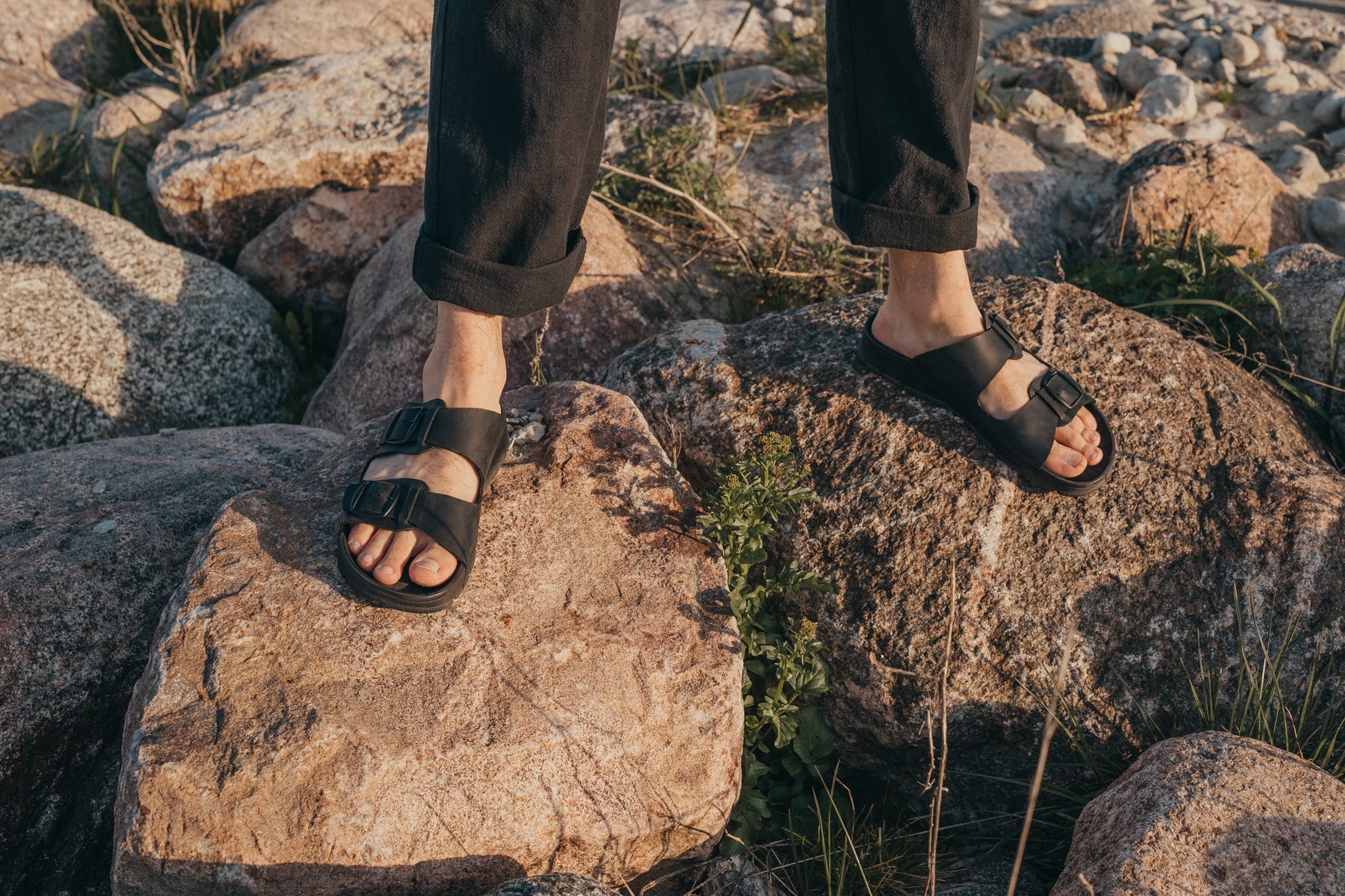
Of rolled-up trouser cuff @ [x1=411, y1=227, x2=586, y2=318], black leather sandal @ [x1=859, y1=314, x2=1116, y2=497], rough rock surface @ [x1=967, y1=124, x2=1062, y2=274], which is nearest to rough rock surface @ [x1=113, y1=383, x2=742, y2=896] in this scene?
rolled-up trouser cuff @ [x1=411, y1=227, x2=586, y2=318]

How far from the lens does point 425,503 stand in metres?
2.11

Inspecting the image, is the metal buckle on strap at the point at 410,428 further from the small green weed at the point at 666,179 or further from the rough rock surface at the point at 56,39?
the rough rock surface at the point at 56,39

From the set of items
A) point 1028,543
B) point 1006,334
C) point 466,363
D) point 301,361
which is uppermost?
point 466,363

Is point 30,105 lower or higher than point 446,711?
lower

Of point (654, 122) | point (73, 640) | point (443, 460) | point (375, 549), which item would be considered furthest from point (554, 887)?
point (654, 122)

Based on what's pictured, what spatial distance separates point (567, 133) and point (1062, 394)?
4.42ft

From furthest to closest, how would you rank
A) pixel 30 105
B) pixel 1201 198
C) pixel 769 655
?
pixel 30 105 < pixel 1201 198 < pixel 769 655

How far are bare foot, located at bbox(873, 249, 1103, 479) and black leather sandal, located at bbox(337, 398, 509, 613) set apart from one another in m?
1.04

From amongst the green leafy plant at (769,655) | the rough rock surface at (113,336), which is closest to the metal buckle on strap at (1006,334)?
the green leafy plant at (769,655)

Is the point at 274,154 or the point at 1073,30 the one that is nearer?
the point at 274,154

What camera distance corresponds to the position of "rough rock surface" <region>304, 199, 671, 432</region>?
3.34 meters

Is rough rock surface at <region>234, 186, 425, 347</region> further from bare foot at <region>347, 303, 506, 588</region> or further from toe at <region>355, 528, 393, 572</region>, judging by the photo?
toe at <region>355, 528, 393, 572</region>

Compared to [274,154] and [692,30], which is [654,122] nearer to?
[692,30]

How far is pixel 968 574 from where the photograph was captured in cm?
231
